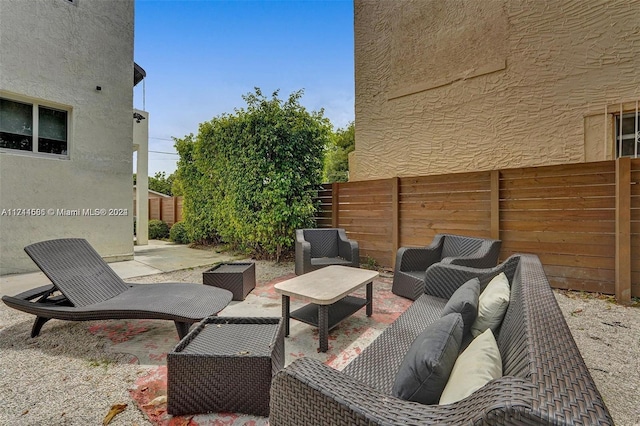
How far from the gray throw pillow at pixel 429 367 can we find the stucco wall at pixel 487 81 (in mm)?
5912

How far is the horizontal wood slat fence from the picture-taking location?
3.79 metres

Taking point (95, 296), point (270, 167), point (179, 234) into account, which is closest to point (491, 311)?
point (95, 296)

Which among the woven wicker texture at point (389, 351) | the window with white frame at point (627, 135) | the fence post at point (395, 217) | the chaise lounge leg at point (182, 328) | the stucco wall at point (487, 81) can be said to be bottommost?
the chaise lounge leg at point (182, 328)

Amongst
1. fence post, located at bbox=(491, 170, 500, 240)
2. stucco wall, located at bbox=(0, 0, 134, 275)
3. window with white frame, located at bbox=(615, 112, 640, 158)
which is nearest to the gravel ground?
fence post, located at bbox=(491, 170, 500, 240)

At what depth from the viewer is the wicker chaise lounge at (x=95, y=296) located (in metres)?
2.49

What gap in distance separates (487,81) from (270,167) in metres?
4.93

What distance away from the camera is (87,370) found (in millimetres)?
2246

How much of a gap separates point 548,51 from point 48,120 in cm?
980

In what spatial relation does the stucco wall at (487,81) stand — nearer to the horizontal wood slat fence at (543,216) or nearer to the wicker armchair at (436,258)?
the horizontal wood slat fence at (543,216)

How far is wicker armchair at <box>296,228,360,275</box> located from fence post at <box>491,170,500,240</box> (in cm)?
221

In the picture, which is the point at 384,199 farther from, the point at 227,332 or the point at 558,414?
the point at 558,414

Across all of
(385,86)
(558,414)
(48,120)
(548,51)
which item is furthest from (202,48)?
(558,414)

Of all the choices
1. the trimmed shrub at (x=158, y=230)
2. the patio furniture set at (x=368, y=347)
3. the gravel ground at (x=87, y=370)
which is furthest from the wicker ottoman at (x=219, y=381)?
the trimmed shrub at (x=158, y=230)

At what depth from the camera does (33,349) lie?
8.41 ft
